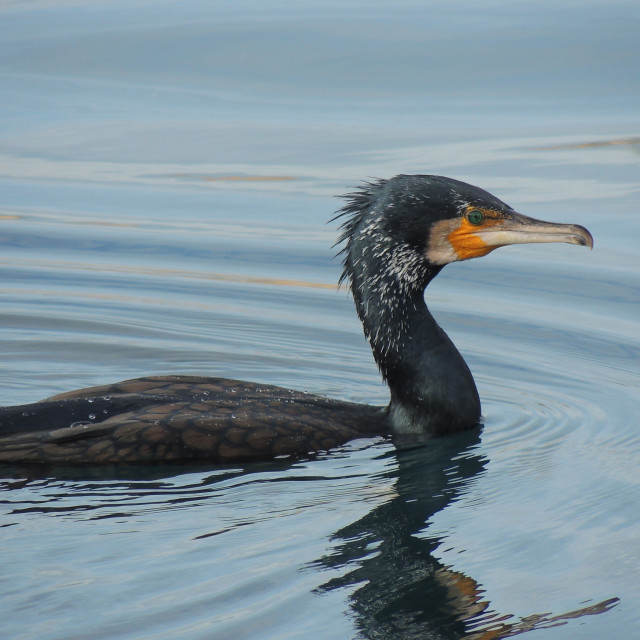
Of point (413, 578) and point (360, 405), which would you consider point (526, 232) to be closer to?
point (360, 405)

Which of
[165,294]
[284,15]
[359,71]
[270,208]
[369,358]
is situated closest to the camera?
[369,358]

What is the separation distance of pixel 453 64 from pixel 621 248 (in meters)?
5.05

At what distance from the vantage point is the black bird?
234 inches

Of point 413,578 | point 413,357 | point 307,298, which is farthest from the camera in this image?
point 307,298

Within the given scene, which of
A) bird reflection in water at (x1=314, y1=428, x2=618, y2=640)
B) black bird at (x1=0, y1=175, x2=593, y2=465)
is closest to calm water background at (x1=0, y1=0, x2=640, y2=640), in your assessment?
bird reflection in water at (x1=314, y1=428, x2=618, y2=640)

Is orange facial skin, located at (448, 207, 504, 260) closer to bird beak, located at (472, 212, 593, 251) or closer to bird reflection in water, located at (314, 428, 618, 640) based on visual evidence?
bird beak, located at (472, 212, 593, 251)

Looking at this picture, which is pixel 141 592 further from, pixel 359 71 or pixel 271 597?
pixel 359 71

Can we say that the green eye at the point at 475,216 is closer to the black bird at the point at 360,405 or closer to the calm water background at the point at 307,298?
the black bird at the point at 360,405

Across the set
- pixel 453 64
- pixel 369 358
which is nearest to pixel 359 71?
pixel 453 64

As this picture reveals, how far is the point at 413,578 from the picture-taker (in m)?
4.94

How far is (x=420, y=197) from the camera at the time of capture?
6.46 m

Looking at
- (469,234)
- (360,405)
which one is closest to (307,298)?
(360,405)

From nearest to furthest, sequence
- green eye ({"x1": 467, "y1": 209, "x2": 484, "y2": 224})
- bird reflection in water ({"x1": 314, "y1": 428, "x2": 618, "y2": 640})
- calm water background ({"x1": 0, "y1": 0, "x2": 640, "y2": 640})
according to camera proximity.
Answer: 1. bird reflection in water ({"x1": 314, "y1": 428, "x2": 618, "y2": 640})
2. calm water background ({"x1": 0, "y1": 0, "x2": 640, "y2": 640})
3. green eye ({"x1": 467, "y1": 209, "x2": 484, "y2": 224})

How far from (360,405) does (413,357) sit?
0.36m
